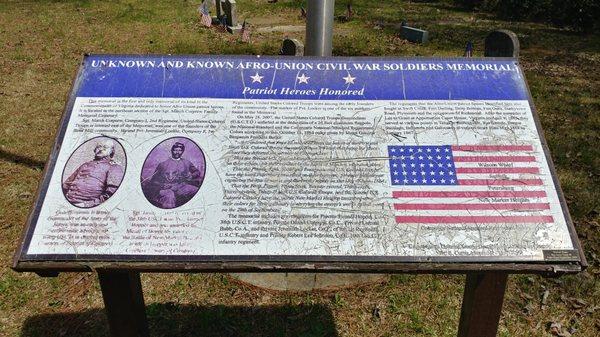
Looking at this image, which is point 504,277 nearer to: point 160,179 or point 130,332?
point 160,179

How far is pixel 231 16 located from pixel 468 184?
1063 cm

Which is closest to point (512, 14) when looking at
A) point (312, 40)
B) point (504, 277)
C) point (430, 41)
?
point (430, 41)

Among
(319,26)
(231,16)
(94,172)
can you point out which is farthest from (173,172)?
(231,16)

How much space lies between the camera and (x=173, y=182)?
8.08ft

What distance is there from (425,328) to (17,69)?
29.2ft

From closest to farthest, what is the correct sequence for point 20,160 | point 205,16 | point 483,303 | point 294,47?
point 483,303 → point 294,47 → point 20,160 → point 205,16

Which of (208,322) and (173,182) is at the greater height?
(173,182)

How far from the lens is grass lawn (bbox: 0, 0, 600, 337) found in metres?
3.87

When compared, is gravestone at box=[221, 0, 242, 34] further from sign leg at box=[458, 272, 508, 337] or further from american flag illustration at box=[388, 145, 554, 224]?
sign leg at box=[458, 272, 508, 337]

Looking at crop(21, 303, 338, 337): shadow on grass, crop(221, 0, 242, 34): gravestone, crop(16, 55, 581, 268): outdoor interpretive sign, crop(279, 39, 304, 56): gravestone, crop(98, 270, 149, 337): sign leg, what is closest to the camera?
crop(16, 55, 581, 268): outdoor interpretive sign

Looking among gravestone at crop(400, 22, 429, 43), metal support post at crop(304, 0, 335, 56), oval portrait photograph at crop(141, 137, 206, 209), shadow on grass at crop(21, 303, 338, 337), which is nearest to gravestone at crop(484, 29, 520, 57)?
metal support post at crop(304, 0, 335, 56)

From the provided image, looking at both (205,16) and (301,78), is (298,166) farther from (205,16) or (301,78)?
(205,16)

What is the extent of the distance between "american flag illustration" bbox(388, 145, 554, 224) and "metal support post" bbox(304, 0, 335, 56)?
5.85 feet

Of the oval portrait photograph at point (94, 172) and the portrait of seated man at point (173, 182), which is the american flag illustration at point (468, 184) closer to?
the portrait of seated man at point (173, 182)
